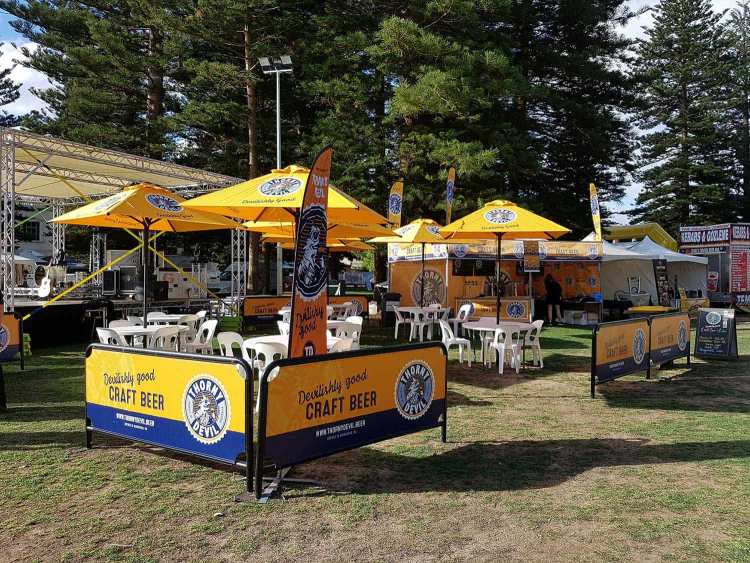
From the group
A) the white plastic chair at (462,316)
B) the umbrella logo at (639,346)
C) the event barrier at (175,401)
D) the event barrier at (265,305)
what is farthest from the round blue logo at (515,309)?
the event barrier at (175,401)

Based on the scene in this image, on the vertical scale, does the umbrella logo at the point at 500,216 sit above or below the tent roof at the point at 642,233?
below

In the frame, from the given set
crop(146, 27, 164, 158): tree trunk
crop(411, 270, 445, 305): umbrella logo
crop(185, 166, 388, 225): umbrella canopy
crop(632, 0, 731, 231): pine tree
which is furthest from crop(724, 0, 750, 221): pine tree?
crop(185, 166, 388, 225): umbrella canopy

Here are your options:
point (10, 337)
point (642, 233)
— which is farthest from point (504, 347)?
point (642, 233)

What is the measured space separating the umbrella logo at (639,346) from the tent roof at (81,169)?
1154cm

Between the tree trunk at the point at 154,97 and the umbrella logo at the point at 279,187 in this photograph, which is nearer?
the umbrella logo at the point at 279,187

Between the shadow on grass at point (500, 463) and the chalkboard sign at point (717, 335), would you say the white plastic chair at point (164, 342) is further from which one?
the chalkboard sign at point (717, 335)

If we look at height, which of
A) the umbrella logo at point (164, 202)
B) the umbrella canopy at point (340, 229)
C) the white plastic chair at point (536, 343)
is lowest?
the white plastic chair at point (536, 343)

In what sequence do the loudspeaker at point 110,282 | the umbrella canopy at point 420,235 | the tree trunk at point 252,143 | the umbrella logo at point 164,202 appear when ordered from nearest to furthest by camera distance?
the umbrella logo at point 164,202 < the umbrella canopy at point 420,235 < the loudspeaker at point 110,282 < the tree trunk at point 252,143

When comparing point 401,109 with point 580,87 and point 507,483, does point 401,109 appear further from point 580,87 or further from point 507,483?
point 507,483

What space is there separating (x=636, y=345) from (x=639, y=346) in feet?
0.39

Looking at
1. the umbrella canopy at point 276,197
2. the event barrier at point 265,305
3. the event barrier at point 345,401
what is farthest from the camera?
the event barrier at point 265,305

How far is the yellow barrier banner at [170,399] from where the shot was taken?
4.37m

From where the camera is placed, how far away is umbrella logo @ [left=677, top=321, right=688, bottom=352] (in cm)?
1048

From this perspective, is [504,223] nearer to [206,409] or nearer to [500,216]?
[500,216]
